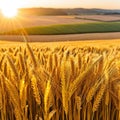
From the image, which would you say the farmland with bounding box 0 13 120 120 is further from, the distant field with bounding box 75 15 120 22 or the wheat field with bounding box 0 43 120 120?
the distant field with bounding box 75 15 120 22

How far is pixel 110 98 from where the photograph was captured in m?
1.19

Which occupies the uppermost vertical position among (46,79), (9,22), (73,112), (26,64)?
(9,22)

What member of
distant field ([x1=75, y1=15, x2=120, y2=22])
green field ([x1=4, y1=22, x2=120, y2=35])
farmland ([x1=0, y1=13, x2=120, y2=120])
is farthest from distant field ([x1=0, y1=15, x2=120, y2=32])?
farmland ([x1=0, y1=13, x2=120, y2=120])

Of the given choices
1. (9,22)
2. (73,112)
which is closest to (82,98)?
(73,112)

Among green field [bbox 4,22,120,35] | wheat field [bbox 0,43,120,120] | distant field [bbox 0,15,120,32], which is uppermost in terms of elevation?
distant field [bbox 0,15,120,32]

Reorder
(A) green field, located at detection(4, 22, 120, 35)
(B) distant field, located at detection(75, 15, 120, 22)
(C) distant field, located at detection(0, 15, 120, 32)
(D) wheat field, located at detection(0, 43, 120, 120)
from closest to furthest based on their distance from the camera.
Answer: (D) wheat field, located at detection(0, 43, 120, 120) → (A) green field, located at detection(4, 22, 120, 35) → (C) distant field, located at detection(0, 15, 120, 32) → (B) distant field, located at detection(75, 15, 120, 22)

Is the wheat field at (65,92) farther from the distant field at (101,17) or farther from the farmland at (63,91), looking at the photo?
the distant field at (101,17)

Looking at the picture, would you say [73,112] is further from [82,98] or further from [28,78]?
[28,78]

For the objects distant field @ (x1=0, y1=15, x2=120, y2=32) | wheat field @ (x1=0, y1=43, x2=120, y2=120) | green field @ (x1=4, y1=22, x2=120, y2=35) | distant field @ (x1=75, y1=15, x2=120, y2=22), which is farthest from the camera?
distant field @ (x1=75, y1=15, x2=120, y2=22)

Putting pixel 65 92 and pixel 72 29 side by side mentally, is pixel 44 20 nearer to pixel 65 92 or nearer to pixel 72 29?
pixel 72 29

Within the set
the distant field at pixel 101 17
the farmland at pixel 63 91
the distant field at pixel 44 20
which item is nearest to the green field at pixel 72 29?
the distant field at pixel 44 20

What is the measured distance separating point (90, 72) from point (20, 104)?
0.84ft

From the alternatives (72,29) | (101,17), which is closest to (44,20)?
(72,29)

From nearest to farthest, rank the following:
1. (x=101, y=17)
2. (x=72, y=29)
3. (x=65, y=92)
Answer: (x=65, y=92) → (x=72, y=29) → (x=101, y=17)
